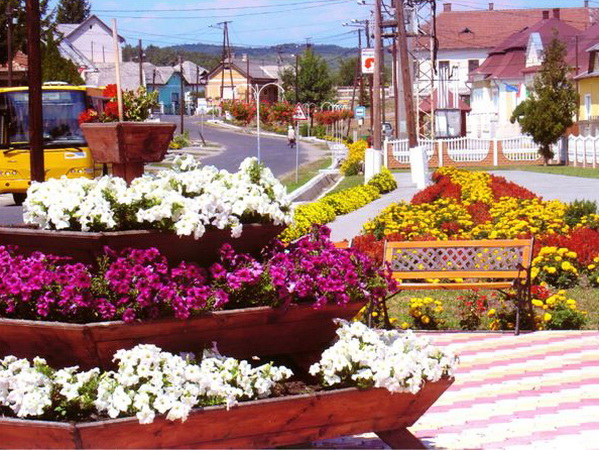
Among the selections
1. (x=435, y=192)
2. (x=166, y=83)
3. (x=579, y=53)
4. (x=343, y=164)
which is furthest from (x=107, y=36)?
(x=435, y=192)

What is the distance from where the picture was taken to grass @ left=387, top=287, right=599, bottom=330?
1116 centimetres

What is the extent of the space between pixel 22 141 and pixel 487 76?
59.8 meters

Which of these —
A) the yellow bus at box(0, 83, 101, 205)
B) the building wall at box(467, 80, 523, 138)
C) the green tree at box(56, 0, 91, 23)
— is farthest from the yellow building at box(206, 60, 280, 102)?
the yellow bus at box(0, 83, 101, 205)

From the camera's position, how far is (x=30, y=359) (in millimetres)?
5738

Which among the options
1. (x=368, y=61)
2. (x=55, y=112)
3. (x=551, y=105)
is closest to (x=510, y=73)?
(x=551, y=105)

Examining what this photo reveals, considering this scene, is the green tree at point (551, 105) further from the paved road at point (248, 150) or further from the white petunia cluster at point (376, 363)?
the white petunia cluster at point (376, 363)

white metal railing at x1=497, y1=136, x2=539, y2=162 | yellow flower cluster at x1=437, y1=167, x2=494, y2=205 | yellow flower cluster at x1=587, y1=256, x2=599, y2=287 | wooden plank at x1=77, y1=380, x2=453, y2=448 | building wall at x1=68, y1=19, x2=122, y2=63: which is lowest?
white metal railing at x1=497, y1=136, x2=539, y2=162

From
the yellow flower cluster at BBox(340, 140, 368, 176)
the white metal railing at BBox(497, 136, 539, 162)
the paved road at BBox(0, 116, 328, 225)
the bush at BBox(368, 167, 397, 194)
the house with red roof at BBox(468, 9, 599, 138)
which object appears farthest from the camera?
the house with red roof at BBox(468, 9, 599, 138)

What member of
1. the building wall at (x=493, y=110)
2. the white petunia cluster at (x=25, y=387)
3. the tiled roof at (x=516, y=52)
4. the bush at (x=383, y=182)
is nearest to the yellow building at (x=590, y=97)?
the building wall at (x=493, y=110)

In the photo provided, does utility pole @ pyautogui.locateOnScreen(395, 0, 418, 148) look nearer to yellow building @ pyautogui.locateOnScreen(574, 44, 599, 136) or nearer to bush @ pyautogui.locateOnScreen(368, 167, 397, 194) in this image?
bush @ pyautogui.locateOnScreen(368, 167, 397, 194)

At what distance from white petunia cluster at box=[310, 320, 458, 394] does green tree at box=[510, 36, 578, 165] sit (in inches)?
1861

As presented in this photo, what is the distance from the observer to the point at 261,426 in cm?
553

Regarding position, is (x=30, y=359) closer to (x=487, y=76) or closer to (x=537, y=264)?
(x=537, y=264)

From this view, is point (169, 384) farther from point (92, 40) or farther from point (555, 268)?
point (92, 40)
